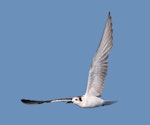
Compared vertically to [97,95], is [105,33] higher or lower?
higher

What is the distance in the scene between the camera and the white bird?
19359mm

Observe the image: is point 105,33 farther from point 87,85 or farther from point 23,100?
point 23,100

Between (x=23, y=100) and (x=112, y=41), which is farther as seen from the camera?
(x=23, y=100)

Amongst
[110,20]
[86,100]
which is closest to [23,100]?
[86,100]

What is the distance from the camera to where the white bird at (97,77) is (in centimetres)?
1936

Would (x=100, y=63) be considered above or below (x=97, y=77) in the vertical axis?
above

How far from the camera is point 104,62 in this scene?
19.5m

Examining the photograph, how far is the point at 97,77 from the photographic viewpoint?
19500 mm

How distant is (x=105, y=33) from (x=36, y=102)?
2967 mm

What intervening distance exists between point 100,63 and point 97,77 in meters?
0.41

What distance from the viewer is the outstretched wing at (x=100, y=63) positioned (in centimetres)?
1934

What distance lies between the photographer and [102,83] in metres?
19.7

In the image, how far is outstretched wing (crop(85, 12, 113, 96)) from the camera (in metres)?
19.3

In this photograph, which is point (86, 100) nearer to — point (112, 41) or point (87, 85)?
point (87, 85)
